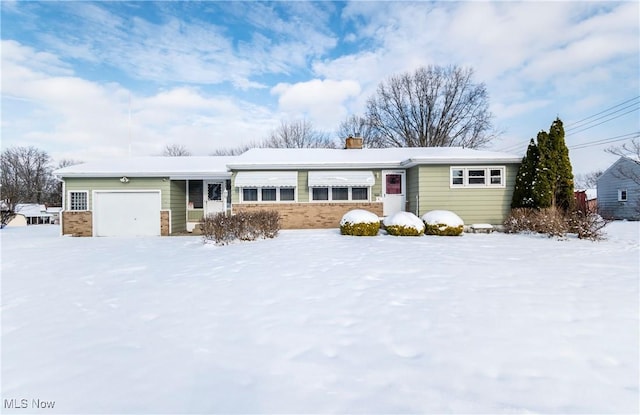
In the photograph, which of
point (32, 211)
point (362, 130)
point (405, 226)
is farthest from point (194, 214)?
point (32, 211)

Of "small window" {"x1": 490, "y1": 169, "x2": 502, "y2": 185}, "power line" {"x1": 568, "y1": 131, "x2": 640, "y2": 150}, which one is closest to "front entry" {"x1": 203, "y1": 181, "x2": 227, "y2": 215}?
"small window" {"x1": 490, "y1": 169, "x2": 502, "y2": 185}

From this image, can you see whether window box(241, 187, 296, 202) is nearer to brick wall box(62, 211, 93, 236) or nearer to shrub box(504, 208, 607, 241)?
brick wall box(62, 211, 93, 236)

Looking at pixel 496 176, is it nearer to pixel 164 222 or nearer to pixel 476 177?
pixel 476 177

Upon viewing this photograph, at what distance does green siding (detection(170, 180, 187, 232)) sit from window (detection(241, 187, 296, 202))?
4.03m

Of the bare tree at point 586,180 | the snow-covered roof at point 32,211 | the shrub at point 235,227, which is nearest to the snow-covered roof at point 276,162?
the shrub at point 235,227

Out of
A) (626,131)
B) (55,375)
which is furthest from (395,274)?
(626,131)

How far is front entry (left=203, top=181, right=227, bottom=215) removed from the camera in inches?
680

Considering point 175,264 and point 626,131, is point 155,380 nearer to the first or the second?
point 175,264

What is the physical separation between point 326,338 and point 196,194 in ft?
52.4

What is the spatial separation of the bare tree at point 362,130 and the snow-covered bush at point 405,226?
2315 cm

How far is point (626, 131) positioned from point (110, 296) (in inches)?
1466

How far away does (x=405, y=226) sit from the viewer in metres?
12.5

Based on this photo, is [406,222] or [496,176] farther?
[496,176]

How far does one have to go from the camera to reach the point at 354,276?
20.6ft
